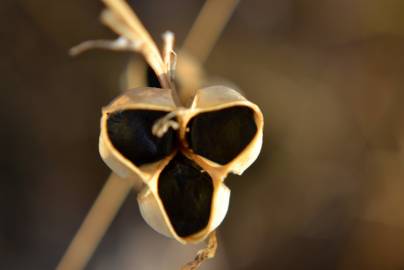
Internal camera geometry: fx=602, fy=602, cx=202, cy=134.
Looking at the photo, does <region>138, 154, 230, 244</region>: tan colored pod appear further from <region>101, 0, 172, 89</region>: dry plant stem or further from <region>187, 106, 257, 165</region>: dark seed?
<region>101, 0, 172, 89</region>: dry plant stem

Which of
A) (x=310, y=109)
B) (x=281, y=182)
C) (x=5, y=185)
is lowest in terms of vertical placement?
(x=5, y=185)

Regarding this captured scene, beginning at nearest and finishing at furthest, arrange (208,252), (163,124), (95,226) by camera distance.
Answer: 1. (163,124)
2. (208,252)
3. (95,226)

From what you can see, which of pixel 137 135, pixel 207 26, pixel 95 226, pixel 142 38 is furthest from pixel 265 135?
pixel 137 135

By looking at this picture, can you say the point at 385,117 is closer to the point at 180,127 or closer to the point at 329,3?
the point at 329,3

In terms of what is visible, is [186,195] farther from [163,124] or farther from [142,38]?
[142,38]

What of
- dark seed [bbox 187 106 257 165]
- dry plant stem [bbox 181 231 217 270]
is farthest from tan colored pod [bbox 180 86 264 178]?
dry plant stem [bbox 181 231 217 270]

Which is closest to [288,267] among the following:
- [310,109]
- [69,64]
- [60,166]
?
[310,109]

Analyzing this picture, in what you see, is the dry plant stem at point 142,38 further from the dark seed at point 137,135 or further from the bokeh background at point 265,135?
the bokeh background at point 265,135
